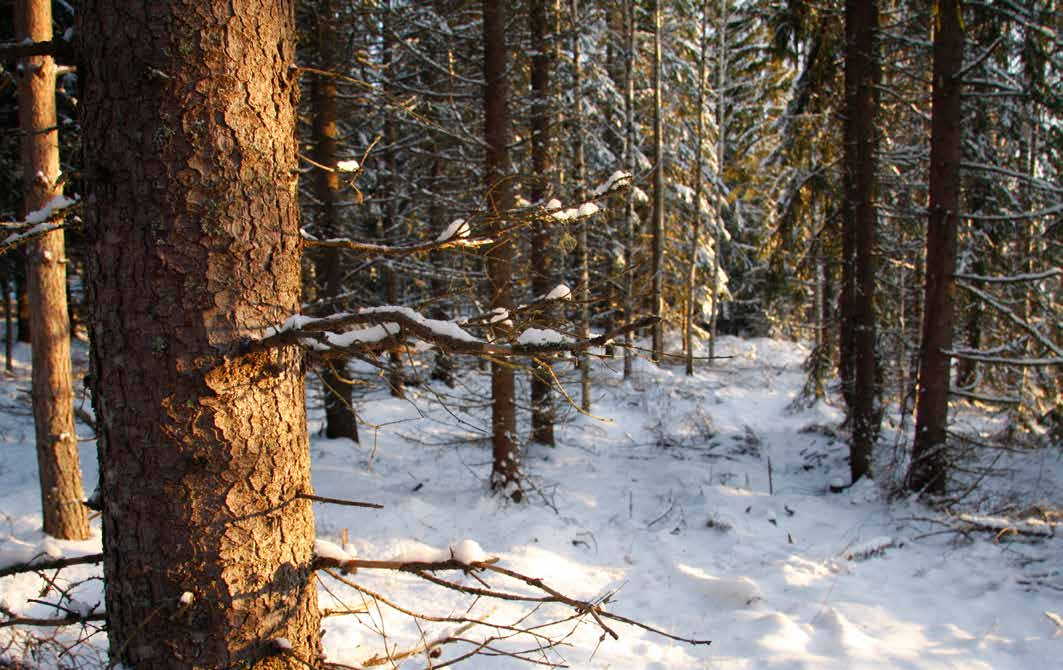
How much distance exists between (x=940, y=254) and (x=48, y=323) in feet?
31.8

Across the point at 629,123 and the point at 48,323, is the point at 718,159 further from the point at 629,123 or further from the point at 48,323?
the point at 48,323

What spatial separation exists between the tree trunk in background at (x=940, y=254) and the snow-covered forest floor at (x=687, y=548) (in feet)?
2.25

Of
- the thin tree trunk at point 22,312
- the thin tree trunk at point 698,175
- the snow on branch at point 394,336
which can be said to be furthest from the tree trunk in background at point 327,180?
the thin tree trunk at point 698,175

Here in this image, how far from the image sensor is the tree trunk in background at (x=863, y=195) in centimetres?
831

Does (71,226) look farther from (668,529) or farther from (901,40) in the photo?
(901,40)

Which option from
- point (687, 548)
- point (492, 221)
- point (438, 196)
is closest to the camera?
point (492, 221)

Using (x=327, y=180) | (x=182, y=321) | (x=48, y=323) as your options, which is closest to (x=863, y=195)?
(x=327, y=180)

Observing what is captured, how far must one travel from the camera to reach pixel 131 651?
1604 mm

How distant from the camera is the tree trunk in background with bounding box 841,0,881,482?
8.31 m

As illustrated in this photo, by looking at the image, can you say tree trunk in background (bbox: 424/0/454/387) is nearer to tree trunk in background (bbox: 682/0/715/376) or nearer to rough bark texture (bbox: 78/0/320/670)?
rough bark texture (bbox: 78/0/320/670)

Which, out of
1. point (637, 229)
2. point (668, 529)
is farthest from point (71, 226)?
point (637, 229)

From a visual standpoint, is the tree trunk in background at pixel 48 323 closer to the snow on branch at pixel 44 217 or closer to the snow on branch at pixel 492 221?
the snow on branch at pixel 44 217

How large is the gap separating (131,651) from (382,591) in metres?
4.13

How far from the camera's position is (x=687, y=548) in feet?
22.3
